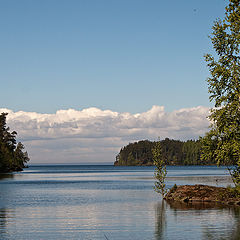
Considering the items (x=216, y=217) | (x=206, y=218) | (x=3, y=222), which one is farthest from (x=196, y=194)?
(x=3, y=222)

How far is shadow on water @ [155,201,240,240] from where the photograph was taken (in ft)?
95.9

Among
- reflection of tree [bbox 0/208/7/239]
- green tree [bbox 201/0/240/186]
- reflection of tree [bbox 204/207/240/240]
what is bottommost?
reflection of tree [bbox 0/208/7/239]

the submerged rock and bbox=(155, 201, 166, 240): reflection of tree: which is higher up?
the submerged rock

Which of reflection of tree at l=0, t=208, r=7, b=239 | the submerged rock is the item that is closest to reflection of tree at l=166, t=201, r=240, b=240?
the submerged rock

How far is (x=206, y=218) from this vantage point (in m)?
37.4

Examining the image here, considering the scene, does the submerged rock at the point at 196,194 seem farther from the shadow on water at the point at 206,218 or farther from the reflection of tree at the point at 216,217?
the shadow on water at the point at 206,218

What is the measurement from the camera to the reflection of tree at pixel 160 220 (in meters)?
29.4

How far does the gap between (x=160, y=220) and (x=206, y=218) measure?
161 inches

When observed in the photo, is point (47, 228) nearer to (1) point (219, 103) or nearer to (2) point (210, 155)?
(2) point (210, 155)

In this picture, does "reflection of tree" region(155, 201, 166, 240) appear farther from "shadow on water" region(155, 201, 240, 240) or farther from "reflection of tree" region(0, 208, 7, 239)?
"reflection of tree" region(0, 208, 7, 239)

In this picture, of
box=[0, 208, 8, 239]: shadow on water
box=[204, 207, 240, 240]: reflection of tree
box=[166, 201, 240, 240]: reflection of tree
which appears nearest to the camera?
box=[204, 207, 240, 240]: reflection of tree

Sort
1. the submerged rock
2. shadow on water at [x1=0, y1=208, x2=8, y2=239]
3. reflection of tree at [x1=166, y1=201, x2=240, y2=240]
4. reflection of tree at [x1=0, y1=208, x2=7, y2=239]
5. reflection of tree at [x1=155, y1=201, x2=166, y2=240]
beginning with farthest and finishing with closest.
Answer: the submerged rock < reflection of tree at [x1=0, y1=208, x2=7, y2=239] < shadow on water at [x1=0, y1=208, x2=8, y2=239] < reflection of tree at [x1=155, y1=201, x2=166, y2=240] < reflection of tree at [x1=166, y1=201, x2=240, y2=240]

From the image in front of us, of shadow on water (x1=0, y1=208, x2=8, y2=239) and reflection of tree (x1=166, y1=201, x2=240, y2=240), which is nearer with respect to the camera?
reflection of tree (x1=166, y1=201, x2=240, y2=240)

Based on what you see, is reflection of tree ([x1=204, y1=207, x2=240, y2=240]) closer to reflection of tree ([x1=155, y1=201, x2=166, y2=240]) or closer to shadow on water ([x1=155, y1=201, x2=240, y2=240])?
shadow on water ([x1=155, y1=201, x2=240, y2=240])
